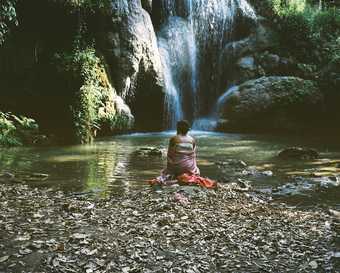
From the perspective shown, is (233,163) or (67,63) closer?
(233,163)

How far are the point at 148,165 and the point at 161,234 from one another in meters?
6.54

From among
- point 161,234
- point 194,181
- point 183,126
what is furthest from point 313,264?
point 183,126

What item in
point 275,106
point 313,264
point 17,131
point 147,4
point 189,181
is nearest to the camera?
point 313,264

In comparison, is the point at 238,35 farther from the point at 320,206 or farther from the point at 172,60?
the point at 320,206

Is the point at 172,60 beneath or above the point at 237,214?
above

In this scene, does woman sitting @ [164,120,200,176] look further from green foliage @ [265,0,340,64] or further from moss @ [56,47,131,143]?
green foliage @ [265,0,340,64]

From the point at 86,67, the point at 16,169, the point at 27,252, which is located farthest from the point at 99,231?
the point at 86,67

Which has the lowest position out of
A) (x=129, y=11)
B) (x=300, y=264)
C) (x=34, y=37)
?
(x=300, y=264)

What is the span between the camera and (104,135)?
20609mm

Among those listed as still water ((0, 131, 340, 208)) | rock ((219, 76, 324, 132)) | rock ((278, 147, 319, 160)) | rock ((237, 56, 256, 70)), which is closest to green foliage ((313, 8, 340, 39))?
rock ((237, 56, 256, 70))

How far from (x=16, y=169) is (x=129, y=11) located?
11.0m

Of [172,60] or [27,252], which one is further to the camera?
[172,60]

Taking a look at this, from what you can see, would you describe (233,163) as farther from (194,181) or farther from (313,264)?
(313,264)

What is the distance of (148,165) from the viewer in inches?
512
